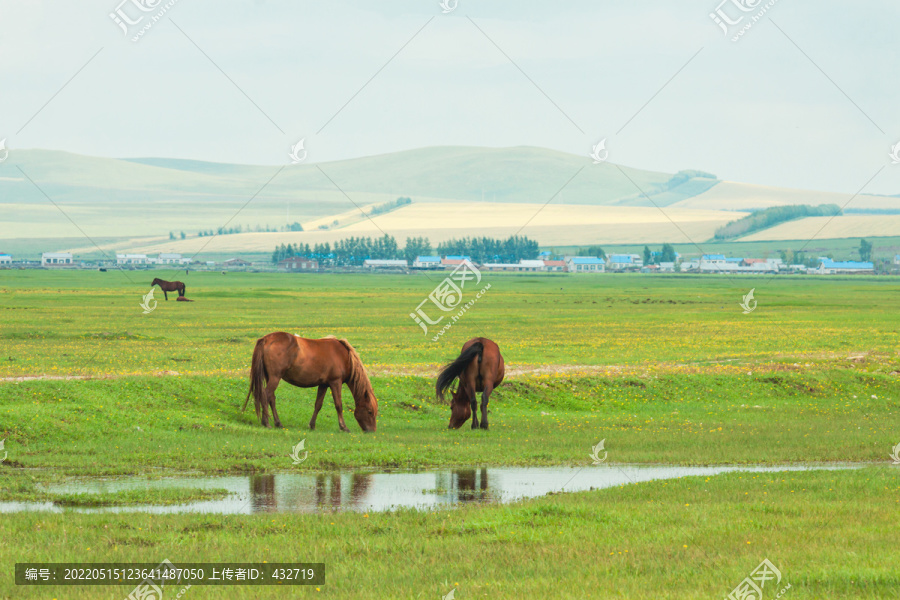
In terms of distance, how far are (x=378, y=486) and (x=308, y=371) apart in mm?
7243

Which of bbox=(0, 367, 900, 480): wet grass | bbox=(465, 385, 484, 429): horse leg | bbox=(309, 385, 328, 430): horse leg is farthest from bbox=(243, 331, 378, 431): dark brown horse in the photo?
bbox=(465, 385, 484, 429): horse leg

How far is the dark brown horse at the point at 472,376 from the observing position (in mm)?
25484

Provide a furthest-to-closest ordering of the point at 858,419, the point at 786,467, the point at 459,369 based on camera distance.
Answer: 1. the point at 858,419
2. the point at 459,369
3. the point at 786,467

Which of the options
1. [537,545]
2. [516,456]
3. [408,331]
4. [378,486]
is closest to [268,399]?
[516,456]

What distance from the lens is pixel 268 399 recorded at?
24609 mm

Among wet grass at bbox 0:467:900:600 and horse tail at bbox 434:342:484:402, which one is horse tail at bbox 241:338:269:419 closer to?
horse tail at bbox 434:342:484:402

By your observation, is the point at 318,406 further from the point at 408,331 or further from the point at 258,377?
the point at 408,331

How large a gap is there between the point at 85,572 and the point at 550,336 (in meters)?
49.1

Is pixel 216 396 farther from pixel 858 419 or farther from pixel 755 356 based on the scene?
pixel 755 356

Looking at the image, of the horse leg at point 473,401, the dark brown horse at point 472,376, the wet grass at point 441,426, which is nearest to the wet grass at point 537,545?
the wet grass at point 441,426

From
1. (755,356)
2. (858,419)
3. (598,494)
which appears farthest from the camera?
(755,356)

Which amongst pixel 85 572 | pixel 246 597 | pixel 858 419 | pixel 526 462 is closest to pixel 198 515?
pixel 85 572

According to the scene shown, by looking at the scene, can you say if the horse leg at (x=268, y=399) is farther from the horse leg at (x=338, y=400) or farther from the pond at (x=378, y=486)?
the pond at (x=378, y=486)

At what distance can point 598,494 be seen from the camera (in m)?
16.6
